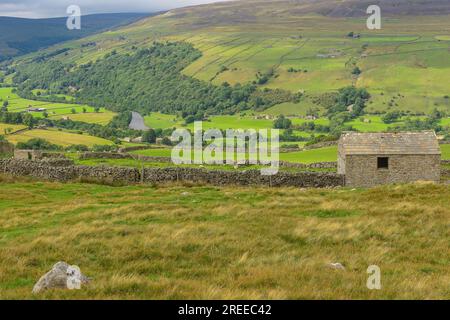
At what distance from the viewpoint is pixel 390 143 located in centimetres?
3350

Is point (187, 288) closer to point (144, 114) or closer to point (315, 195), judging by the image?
point (315, 195)

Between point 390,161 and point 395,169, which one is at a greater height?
point 390,161

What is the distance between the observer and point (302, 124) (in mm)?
128250

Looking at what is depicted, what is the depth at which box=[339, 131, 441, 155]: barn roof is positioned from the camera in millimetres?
33062

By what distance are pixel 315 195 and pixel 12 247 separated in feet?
45.8

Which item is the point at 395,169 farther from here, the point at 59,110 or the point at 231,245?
the point at 59,110

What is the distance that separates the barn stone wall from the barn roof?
1.02 ft

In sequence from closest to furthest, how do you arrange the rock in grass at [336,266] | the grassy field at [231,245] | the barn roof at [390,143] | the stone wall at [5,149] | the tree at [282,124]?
the grassy field at [231,245]
the rock in grass at [336,266]
the barn roof at [390,143]
the stone wall at [5,149]
the tree at [282,124]

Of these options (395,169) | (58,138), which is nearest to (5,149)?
(395,169)

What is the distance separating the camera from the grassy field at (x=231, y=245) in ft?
31.2

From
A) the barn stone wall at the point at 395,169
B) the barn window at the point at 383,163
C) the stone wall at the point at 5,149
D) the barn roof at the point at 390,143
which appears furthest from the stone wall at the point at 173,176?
the stone wall at the point at 5,149

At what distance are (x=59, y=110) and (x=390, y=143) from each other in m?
139

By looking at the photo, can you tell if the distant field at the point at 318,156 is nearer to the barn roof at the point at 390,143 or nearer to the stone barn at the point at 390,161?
the barn roof at the point at 390,143

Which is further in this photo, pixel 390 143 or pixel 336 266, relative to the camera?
pixel 390 143
